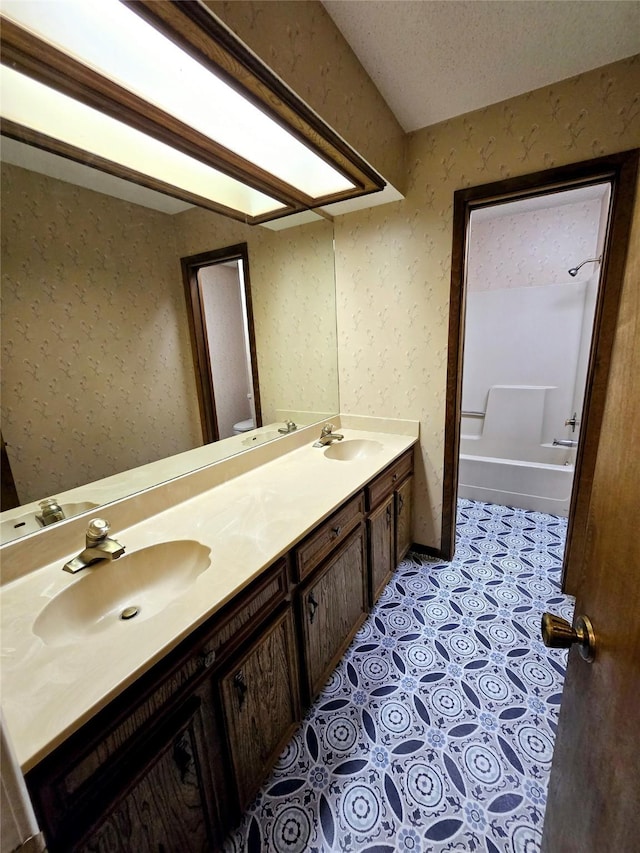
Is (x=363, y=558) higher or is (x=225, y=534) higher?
(x=225, y=534)

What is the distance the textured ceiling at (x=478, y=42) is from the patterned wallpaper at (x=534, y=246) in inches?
52.3

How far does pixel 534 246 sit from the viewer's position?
304 cm

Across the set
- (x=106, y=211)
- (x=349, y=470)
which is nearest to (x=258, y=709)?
(x=349, y=470)

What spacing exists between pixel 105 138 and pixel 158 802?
68.6 inches

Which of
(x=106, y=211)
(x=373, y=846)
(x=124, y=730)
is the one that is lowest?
(x=373, y=846)

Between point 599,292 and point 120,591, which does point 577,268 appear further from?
point 120,591

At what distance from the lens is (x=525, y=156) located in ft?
5.37

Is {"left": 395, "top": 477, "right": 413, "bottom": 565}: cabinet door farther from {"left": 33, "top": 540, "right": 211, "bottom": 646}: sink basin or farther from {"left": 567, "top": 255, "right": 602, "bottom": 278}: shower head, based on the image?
{"left": 567, "top": 255, "right": 602, "bottom": 278}: shower head

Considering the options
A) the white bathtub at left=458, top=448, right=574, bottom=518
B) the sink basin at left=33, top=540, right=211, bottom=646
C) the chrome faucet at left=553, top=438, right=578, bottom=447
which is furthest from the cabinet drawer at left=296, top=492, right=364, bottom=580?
the chrome faucet at left=553, top=438, right=578, bottom=447

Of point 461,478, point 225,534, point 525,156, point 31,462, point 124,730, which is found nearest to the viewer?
point 124,730

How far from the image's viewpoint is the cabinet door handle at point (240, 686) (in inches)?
37.4

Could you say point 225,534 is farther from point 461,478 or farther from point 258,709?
point 461,478

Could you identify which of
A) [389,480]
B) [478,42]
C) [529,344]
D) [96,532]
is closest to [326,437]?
[389,480]

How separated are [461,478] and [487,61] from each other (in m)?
2.74
